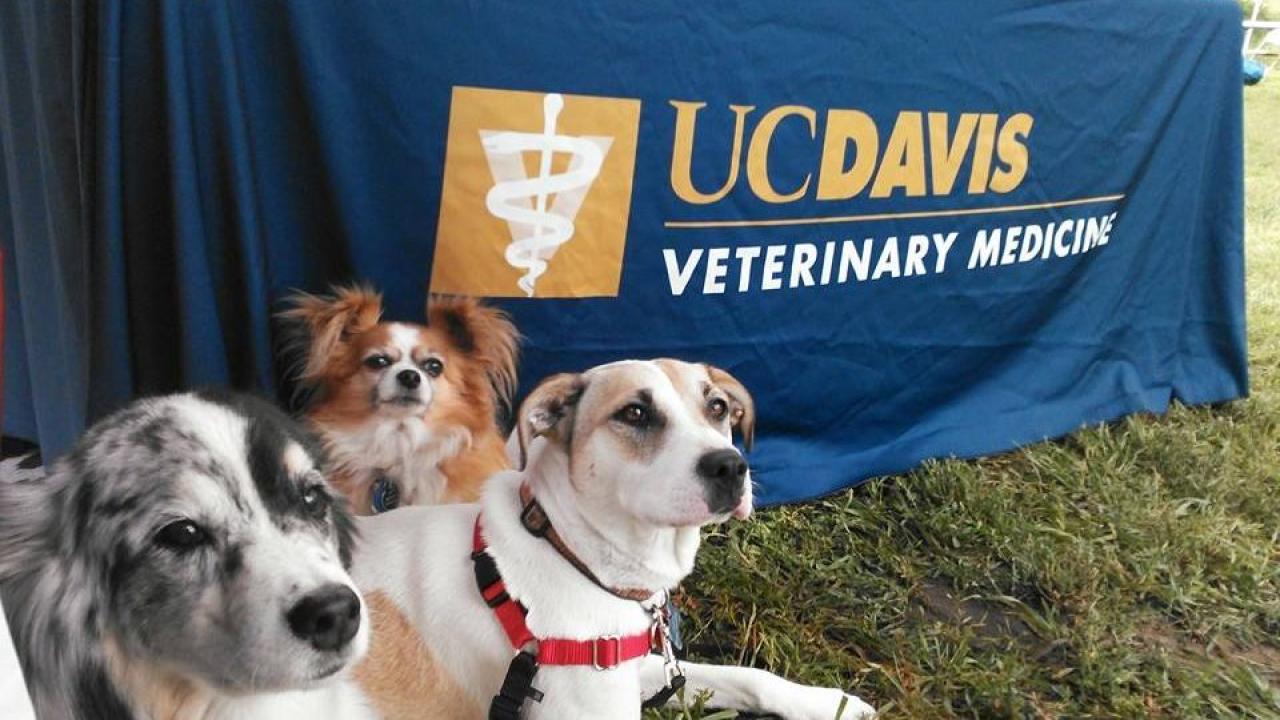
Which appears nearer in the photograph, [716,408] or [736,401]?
[716,408]

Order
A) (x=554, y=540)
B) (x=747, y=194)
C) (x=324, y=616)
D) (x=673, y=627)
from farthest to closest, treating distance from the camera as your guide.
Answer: (x=747, y=194) → (x=673, y=627) → (x=554, y=540) → (x=324, y=616)

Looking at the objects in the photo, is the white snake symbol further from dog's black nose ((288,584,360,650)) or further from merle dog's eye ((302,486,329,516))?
dog's black nose ((288,584,360,650))

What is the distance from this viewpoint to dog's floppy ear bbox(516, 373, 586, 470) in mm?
1613

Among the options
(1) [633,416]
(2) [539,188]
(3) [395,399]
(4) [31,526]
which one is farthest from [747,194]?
(4) [31,526]

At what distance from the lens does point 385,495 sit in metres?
1.74

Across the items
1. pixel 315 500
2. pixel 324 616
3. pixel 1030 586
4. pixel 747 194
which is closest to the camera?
pixel 324 616

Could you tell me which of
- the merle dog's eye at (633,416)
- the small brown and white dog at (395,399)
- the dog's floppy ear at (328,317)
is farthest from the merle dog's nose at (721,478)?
the dog's floppy ear at (328,317)

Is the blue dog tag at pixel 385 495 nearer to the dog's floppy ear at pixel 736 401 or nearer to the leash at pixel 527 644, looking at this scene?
the leash at pixel 527 644

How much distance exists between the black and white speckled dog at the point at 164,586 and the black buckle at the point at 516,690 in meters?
0.37

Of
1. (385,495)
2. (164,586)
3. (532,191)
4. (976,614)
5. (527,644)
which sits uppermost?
(532,191)

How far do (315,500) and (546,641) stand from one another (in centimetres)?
44

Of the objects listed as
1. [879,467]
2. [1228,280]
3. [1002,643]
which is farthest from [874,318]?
[1228,280]

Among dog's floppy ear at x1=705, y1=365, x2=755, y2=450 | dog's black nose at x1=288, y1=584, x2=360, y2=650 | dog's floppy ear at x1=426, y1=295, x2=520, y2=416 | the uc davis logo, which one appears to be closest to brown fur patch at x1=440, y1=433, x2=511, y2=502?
dog's floppy ear at x1=426, y1=295, x2=520, y2=416

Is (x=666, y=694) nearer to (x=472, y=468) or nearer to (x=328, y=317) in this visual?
(x=472, y=468)
